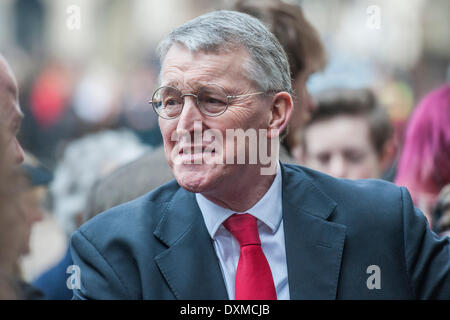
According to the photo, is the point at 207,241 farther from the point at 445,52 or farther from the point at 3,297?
the point at 445,52

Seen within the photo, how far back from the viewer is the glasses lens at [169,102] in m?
2.26

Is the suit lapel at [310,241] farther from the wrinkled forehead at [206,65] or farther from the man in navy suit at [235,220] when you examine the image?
the wrinkled forehead at [206,65]

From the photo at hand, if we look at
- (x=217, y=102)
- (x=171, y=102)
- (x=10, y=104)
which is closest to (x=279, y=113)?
(x=217, y=102)

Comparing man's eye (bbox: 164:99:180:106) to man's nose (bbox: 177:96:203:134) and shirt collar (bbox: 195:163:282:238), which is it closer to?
man's nose (bbox: 177:96:203:134)

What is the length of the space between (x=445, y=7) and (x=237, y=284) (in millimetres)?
7377

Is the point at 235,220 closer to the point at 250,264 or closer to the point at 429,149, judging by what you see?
the point at 250,264

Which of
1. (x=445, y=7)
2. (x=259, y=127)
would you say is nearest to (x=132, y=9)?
(x=445, y=7)

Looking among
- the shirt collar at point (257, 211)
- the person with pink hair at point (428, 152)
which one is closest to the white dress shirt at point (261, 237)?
the shirt collar at point (257, 211)

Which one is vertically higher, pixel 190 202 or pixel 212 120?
pixel 212 120

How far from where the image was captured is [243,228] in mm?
2316

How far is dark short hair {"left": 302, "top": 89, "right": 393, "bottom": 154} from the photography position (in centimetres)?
426

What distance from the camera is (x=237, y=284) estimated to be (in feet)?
7.23

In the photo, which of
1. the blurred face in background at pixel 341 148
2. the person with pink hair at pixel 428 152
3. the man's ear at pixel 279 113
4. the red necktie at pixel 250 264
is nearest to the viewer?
the red necktie at pixel 250 264

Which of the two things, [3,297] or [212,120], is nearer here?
[3,297]
